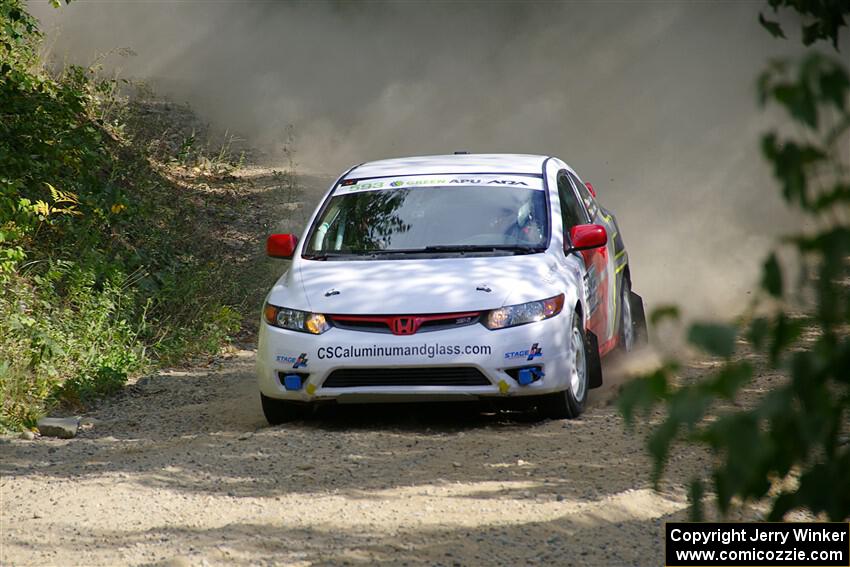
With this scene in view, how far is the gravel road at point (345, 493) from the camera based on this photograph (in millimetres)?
5203

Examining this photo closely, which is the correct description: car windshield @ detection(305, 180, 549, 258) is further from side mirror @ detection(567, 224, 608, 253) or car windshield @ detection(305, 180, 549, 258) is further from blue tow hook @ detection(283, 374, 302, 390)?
blue tow hook @ detection(283, 374, 302, 390)

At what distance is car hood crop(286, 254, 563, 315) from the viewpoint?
295 inches

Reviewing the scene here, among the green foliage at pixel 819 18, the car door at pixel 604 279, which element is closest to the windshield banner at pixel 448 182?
the car door at pixel 604 279

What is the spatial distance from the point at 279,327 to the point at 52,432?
1.71 m

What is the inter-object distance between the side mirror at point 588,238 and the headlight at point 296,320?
70.1 inches

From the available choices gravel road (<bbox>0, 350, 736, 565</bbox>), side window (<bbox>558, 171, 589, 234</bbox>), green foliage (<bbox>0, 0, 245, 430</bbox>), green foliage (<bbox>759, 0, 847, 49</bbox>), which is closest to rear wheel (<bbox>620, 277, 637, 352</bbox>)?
side window (<bbox>558, 171, 589, 234</bbox>)

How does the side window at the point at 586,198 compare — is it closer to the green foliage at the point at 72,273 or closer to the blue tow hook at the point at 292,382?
the blue tow hook at the point at 292,382

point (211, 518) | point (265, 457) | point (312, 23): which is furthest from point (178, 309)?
point (312, 23)

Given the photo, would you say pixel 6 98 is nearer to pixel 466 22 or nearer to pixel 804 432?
pixel 804 432

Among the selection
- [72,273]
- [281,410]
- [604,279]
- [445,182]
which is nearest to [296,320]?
[281,410]

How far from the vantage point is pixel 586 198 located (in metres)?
9.78

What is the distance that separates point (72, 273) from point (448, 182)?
3.63 m

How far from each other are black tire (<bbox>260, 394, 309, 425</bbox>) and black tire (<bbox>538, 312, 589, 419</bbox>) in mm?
1541

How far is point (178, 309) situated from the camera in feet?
39.1
